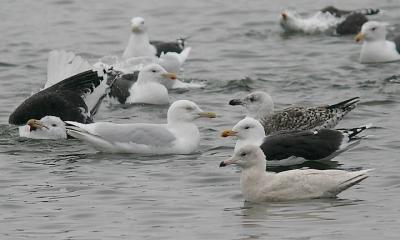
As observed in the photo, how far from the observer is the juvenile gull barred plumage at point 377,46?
20.2m

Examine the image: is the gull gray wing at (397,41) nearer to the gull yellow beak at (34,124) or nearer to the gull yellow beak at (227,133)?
the gull yellow beak at (34,124)

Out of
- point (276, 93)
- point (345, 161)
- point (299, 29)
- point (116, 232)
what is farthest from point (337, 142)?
point (299, 29)

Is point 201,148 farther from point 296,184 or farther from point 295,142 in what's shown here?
point 296,184

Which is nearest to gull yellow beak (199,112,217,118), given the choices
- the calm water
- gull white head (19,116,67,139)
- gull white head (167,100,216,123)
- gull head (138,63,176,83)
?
gull white head (167,100,216,123)

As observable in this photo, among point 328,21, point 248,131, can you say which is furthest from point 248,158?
point 328,21

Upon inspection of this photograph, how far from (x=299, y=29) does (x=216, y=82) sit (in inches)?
188

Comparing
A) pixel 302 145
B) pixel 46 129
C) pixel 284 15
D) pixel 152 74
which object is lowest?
pixel 46 129

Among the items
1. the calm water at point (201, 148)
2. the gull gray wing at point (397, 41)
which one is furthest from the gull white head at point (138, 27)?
the gull gray wing at point (397, 41)

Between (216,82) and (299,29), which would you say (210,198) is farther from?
(299,29)

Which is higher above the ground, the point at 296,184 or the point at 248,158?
the point at 248,158

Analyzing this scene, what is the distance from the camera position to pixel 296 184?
1181 cm

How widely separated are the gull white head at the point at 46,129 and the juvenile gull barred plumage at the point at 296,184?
12.7ft

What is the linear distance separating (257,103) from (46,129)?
8.74 ft

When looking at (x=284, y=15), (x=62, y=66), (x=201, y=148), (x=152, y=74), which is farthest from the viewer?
(x=284, y=15)
